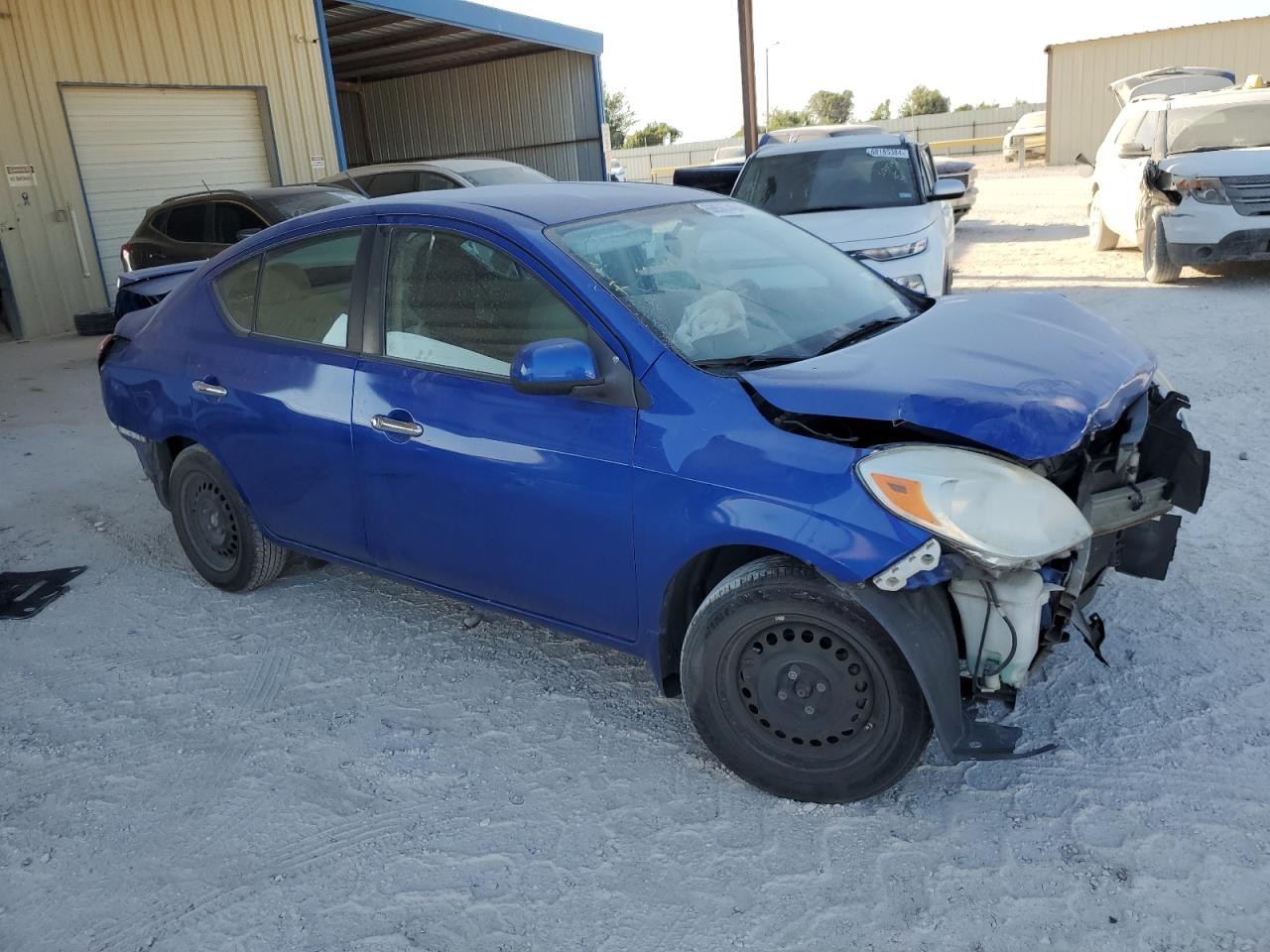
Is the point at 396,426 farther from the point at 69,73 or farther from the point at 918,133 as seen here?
the point at 918,133

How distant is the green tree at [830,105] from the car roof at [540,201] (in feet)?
300

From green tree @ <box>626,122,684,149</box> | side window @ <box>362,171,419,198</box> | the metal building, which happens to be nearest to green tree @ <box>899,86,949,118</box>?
green tree @ <box>626,122,684,149</box>

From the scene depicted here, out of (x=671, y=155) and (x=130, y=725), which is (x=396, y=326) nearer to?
(x=130, y=725)

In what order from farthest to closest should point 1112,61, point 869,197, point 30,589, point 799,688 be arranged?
point 1112,61 < point 869,197 < point 30,589 < point 799,688

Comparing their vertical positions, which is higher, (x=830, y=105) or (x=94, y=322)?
(x=830, y=105)

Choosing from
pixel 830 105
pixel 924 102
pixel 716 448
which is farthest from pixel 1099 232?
pixel 830 105

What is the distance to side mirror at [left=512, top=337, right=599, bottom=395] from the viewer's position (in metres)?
3.01

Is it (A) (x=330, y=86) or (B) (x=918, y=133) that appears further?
(B) (x=918, y=133)

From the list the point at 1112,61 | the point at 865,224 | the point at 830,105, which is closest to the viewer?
the point at 865,224

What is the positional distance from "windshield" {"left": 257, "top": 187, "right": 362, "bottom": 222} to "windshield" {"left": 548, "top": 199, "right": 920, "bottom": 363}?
6.99 metres

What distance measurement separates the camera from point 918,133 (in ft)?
153

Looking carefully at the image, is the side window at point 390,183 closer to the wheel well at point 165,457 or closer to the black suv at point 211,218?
the black suv at point 211,218

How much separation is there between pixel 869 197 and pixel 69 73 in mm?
10094

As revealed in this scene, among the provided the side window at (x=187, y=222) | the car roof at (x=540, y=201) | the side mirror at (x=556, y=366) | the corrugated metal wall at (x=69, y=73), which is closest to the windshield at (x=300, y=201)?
the side window at (x=187, y=222)
